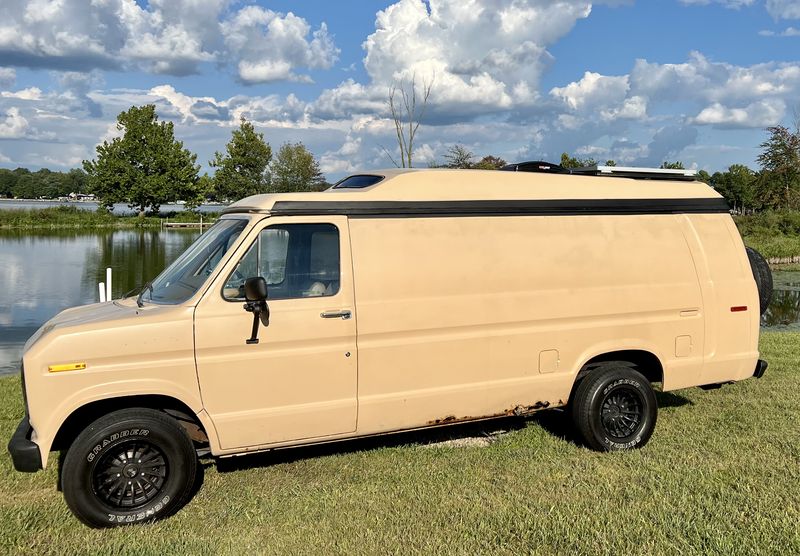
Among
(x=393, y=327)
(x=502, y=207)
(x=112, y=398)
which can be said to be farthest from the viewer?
(x=502, y=207)

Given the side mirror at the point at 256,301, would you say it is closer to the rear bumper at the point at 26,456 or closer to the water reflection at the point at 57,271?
the rear bumper at the point at 26,456

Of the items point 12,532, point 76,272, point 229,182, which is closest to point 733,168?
point 229,182

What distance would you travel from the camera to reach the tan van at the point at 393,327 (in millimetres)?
4734

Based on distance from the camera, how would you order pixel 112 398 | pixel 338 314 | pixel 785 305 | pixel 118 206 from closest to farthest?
pixel 112 398
pixel 338 314
pixel 785 305
pixel 118 206

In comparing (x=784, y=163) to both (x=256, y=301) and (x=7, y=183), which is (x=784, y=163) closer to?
(x=256, y=301)

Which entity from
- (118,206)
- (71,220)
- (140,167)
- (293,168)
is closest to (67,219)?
(71,220)

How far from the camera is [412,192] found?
5.63 meters

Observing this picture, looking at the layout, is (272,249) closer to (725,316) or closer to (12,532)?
(12,532)

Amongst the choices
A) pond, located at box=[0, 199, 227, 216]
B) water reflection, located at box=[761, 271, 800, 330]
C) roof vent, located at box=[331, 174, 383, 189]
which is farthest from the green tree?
roof vent, located at box=[331, 174, 383, 189]

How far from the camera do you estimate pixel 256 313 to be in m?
4.88

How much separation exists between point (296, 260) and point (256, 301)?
0.56 metres

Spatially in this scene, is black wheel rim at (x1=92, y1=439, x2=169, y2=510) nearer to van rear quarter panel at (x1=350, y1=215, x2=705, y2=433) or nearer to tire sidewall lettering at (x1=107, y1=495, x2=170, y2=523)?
tire sidewall lettering at (x1=107, y1=495, x2=170, y2=523)

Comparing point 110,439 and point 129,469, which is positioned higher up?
point 110,439

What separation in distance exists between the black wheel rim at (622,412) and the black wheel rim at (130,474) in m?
3.84
